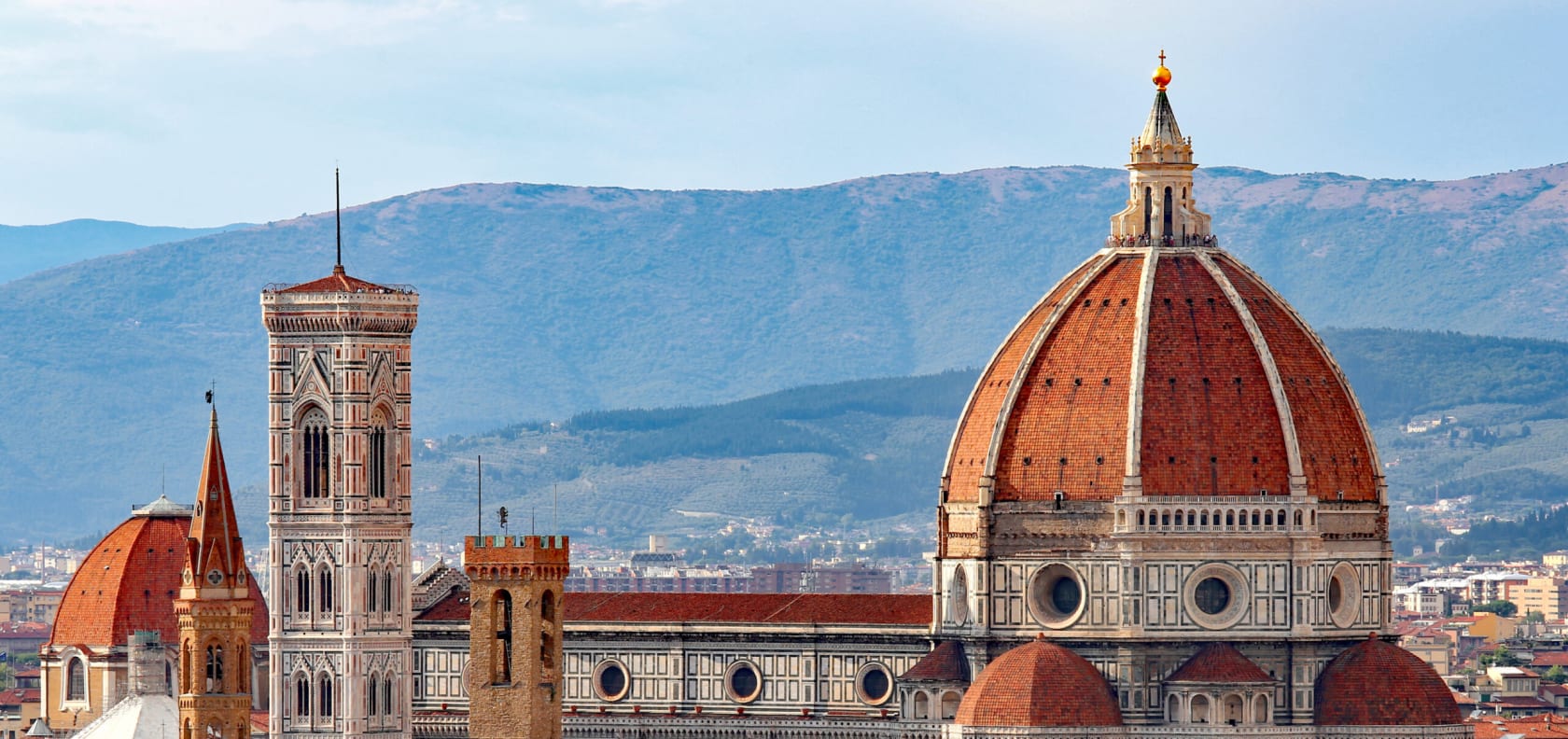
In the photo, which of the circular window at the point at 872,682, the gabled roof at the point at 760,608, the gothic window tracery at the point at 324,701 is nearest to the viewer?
the gothic window tracery at the point at 324,701

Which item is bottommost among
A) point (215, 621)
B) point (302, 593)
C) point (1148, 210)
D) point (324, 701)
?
point (324, 701)

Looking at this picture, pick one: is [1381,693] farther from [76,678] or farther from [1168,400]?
[76,678]

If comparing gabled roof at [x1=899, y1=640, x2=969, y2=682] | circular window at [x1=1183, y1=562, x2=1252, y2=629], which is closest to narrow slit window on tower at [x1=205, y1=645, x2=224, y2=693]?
gabled roof at [x1=899, y1=640, x2=969, y2=682]

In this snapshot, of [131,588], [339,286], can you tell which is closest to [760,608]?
[339,286]

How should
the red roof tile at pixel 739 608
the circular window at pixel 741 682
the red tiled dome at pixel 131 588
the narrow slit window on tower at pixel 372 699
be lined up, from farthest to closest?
the red tiled dome at pixel 131 588
the red roof tile at pixel 739 608
the circular window at pixel 741 682
the narrow slit window on tower at pixel 372 699

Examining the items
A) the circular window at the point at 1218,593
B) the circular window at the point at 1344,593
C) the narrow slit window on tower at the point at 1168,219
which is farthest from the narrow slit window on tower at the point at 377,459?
the circular window at the point at 1344,593

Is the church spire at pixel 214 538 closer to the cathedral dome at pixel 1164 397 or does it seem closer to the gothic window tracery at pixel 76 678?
the cathedral dome at pixel 1164 397

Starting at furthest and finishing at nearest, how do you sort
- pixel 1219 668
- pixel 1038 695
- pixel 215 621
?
pixel 1219 668, pixel 1038 695, pixel 215 621
